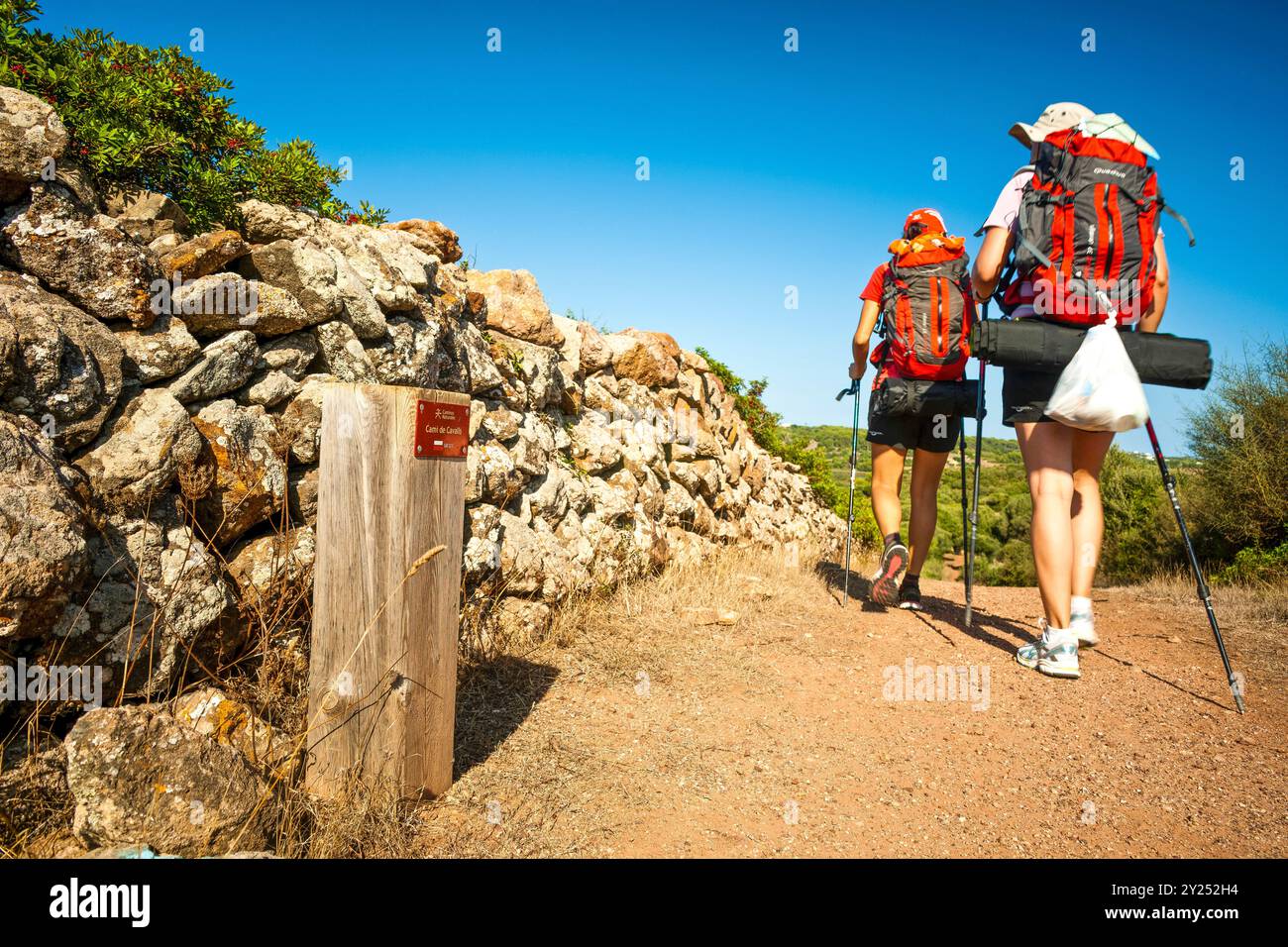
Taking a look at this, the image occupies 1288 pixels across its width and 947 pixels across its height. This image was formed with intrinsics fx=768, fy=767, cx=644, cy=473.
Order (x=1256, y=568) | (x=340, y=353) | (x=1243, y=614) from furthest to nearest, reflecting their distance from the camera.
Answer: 1. (x=1256, y=568)
2. (x=1243, y=614)
3. (x=340, y=353)

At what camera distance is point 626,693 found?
415 centimetres

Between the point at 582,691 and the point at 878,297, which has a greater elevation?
the point at 878,297

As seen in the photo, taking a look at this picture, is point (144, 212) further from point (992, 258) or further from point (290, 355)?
point (992, 258)

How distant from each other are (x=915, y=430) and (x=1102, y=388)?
6.03 feet

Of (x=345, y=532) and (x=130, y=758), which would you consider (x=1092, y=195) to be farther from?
(x=130, y=758)

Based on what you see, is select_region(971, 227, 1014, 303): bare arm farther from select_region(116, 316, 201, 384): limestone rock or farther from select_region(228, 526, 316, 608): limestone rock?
select_region(116, 316, 201, 384): limestone rock

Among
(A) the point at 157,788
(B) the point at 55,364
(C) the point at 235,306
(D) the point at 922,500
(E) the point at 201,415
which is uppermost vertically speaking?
(C) the point at 235,306

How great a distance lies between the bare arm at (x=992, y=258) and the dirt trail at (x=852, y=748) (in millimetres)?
2235

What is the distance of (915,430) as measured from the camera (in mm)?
5609

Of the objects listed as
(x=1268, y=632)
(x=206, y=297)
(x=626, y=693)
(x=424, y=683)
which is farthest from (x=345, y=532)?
(x=1268, y=632)

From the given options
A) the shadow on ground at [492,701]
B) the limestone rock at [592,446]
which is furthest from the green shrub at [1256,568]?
the shadow on ground at [492,701]

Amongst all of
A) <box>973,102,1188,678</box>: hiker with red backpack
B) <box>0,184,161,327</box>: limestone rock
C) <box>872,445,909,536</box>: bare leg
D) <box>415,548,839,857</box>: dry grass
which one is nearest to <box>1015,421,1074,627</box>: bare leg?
<box>973,102,1188,678</box>: hiker with red backpack

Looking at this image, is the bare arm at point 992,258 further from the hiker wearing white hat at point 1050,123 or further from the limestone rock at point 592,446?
the limestone rock at point 592,446

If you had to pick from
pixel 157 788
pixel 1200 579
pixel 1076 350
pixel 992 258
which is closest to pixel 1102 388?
pixel 1076 350
